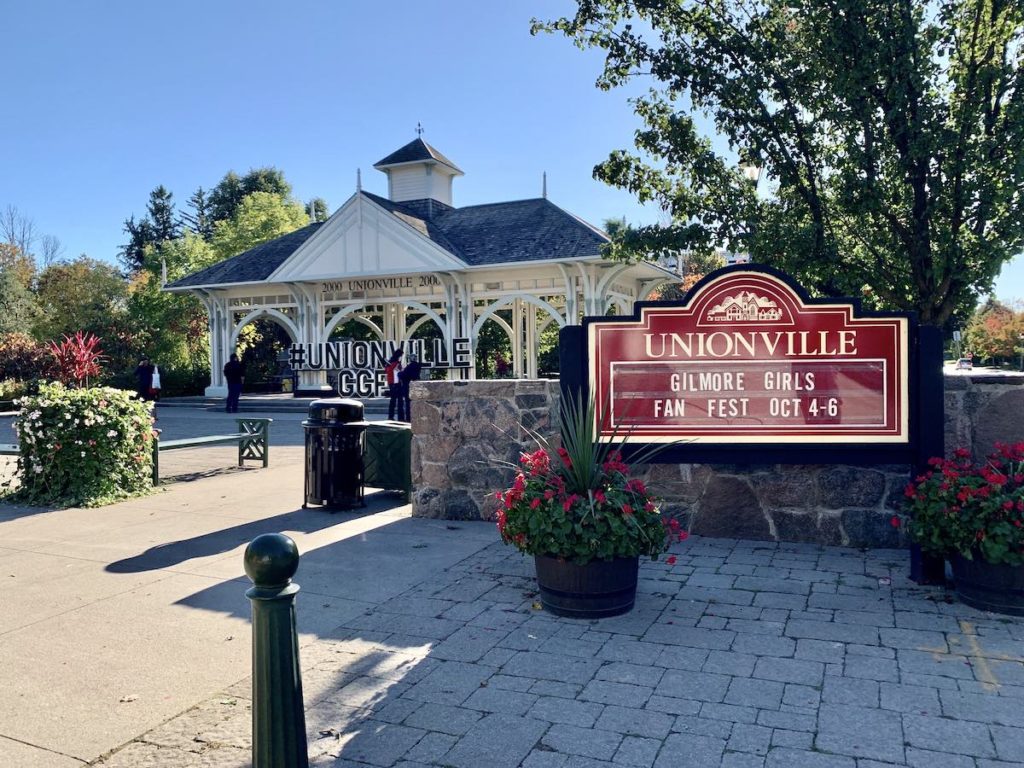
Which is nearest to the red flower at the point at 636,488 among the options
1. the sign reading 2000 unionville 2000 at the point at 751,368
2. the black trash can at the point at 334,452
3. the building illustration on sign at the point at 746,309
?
the sign reading 2000 unionville 2000 at the point at 751,368

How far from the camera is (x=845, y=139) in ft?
32.0

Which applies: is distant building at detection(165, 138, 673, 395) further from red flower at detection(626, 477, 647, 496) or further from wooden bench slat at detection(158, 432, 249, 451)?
red flower at detection(626, 477, 647, 496)

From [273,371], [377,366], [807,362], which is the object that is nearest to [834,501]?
[807,362]

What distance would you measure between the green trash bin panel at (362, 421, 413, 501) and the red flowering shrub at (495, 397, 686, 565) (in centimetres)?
383

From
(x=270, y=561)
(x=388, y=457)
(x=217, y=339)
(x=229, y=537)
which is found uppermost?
(x=217, y=339)

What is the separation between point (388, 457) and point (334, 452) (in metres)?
0.98

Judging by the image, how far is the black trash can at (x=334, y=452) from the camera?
27.4 ft

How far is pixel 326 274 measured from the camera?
27344 millimetres

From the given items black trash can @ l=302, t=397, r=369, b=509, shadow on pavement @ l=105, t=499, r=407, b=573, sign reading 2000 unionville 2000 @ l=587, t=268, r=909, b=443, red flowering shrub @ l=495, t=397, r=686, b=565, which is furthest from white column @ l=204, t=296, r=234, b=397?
red flowering shrub @ l=495, t=397, r=686, b=565

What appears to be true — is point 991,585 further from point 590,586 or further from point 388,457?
point 388,457

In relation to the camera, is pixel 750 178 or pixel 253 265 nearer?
pixel 750 178

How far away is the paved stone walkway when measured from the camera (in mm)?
3369

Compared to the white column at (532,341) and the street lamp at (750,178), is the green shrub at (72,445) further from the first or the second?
the white column at (532,341)

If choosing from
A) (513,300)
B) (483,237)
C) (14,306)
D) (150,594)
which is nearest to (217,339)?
(483,237)
